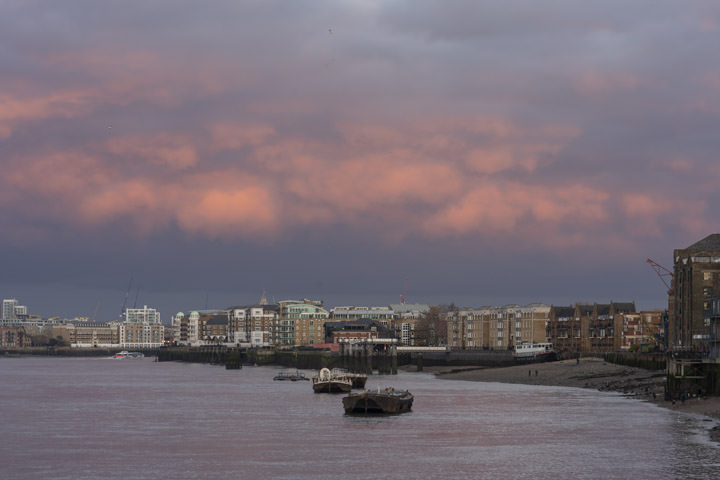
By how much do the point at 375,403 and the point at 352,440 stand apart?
23.0 m

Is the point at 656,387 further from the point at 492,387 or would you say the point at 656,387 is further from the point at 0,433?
the point at 0,433

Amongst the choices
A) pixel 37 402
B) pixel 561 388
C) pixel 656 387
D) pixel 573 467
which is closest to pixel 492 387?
Result: pixel 561 388

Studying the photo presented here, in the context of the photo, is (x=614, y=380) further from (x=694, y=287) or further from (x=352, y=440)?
(x=352, y=440)

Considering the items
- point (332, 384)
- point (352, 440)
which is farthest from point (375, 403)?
point (332, 384)

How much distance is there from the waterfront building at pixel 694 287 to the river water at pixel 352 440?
4071 cm

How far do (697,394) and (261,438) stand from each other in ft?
175

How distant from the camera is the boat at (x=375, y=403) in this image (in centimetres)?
10756

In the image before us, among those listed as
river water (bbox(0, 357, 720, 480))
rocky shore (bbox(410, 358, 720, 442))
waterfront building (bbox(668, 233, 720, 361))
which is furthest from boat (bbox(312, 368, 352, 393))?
waterfront building (bbox(668, 233, 720, 361))

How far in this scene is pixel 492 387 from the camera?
170m

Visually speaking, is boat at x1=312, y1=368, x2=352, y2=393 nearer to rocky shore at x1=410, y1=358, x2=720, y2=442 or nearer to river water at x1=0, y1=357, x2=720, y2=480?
river water at x1=0, y1=357, x2=720, y2=480

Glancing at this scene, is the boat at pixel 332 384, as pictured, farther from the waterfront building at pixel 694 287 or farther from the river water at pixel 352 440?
the waterfront building at pixel 694 287

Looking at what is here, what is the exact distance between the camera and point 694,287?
172 meters

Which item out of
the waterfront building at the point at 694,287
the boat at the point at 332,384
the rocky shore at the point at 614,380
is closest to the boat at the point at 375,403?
the rocky shore at the point at 614,380

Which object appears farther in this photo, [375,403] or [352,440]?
[375,403]
